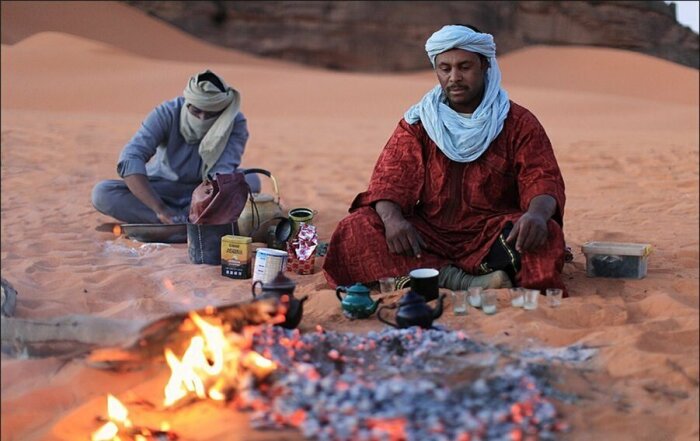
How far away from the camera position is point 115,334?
3.40 meters

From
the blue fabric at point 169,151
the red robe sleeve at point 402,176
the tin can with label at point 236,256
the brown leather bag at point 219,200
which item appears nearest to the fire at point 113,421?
the tin can with label at point 236,256

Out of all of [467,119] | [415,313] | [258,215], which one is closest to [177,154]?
[258,215]

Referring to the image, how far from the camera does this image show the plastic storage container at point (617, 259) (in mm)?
4762

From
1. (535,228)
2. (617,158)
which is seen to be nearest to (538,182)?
(535,228)

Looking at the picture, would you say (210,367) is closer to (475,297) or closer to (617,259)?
(475,297)

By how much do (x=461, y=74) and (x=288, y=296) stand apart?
1553 mm

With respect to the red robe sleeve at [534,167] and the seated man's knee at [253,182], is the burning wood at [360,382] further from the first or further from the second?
the seated man's knee at [253,182]

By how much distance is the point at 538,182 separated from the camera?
455 cm

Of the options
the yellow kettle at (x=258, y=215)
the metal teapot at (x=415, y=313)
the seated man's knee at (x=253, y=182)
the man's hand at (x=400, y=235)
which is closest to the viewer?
the metal teapot at (x=415, y=313)

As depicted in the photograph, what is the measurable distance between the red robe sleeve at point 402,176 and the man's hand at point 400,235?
127 millimetres

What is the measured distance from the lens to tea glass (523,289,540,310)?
4.12 meters

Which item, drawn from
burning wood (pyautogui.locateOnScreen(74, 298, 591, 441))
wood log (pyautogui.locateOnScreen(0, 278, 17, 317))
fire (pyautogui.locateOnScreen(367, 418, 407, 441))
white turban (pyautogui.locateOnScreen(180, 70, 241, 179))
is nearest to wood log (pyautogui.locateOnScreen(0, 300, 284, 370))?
burning wood (pyautogui.locateOnScreen(74, 298, 591, 441))

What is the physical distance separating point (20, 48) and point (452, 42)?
79.1 feet

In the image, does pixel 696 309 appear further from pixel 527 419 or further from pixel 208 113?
pixel 208 113
